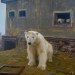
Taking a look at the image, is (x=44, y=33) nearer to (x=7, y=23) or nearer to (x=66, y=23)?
(x=66, y=23)

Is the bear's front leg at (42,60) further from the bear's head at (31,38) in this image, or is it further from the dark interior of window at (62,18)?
the dark interior of window at (62,18)

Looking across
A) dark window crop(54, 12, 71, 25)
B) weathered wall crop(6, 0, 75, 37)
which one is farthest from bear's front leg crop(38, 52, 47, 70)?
dark window crop(54, 12, 71, 25)

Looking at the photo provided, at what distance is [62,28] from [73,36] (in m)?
0.83

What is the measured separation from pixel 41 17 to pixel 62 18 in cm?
125

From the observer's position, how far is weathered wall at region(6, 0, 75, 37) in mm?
12109

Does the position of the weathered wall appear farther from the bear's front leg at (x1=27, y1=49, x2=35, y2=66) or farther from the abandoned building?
the bear's front leg at (x1=27, y1=49, x2=35, y2=66)

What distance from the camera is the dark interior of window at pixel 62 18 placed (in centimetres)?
1221

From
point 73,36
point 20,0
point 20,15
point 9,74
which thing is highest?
point 20,0

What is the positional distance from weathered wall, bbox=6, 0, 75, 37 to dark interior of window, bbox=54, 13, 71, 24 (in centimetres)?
29

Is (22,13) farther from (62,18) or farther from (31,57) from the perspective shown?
(31,57)

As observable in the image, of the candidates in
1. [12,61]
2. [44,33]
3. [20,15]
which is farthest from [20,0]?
[12,61]

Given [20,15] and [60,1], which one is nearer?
[60,1]

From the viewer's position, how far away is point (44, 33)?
42.2 ft

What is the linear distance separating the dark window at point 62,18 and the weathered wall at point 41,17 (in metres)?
0.24
